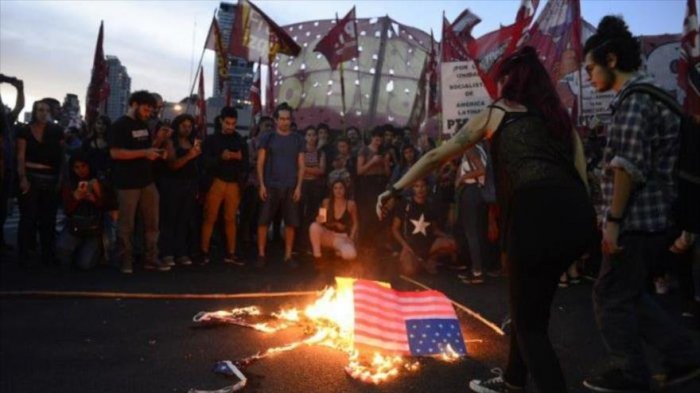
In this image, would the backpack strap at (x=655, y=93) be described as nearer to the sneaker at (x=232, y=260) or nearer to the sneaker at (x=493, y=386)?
the sneaker at (x=493, y=386)

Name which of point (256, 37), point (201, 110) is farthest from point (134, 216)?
point (256, 37)

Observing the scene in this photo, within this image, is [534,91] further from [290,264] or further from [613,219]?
[290,264]

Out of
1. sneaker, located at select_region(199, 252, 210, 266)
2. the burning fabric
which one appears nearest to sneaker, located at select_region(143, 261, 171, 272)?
sneaker, located at select_region(199, 252, 210, 266)

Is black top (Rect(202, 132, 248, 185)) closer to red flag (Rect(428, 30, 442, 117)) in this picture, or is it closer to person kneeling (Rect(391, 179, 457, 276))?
person kneeling (Rect(391, 179, 457, 276))

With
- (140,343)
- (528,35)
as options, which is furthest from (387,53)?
(140,343)

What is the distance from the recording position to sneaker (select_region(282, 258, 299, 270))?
850 cm

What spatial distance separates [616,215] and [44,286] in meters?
5.96

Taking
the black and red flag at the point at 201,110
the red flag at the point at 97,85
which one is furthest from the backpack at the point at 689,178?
the red flag at the point at 97,85

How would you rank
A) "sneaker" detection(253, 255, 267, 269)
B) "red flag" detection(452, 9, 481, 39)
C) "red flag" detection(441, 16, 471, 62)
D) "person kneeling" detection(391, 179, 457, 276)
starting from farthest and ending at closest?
1. "red flag" detection(452, 9, 481, 39)
2. "red flag" detection(441, 16, 471, 62)
3. "person kneeling" detection(391, 179, 457, 276)
4. "sneaker" detection(253, 255, 267, 269)

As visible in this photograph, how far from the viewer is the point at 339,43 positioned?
11.9 meters

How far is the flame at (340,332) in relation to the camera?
156 inches

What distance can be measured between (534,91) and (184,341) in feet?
10.5

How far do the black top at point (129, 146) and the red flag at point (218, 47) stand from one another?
553cm

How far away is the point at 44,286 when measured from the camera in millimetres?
6668
